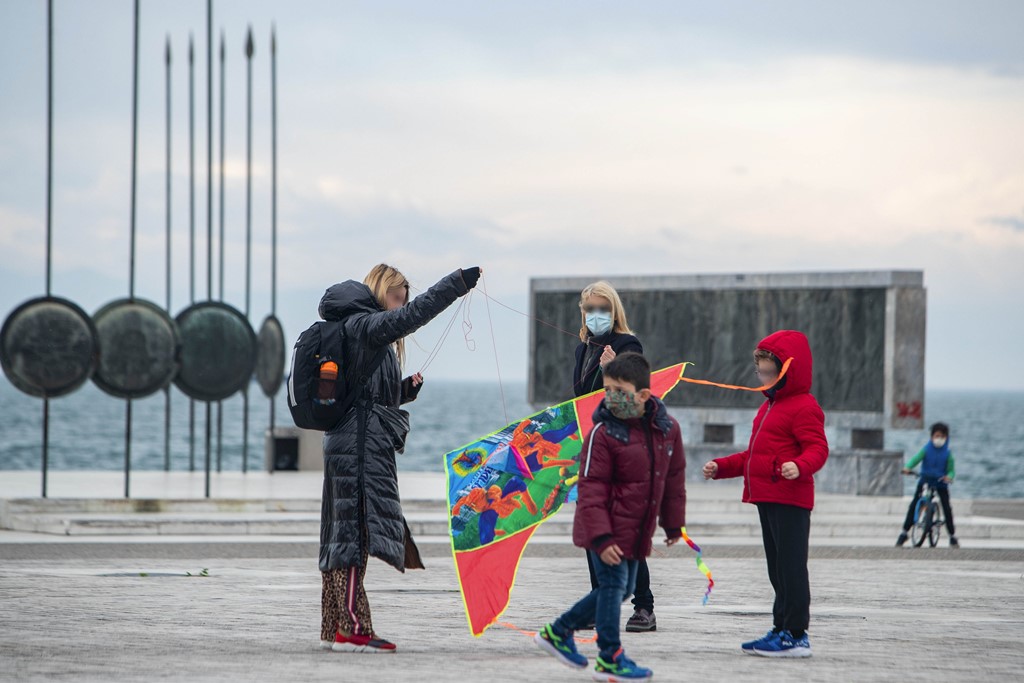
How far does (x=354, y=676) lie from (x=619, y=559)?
1.26 metres

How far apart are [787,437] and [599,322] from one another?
4.34 feet

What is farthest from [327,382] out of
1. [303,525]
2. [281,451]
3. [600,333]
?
[281,451]

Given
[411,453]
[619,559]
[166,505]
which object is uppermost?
[619,559]

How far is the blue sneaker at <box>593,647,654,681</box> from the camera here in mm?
6688

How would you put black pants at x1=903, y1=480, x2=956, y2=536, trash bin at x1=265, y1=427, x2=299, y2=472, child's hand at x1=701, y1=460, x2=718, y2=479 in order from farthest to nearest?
trash bin at x1=265, y1=427, x2=299, y2=472 < black pants at x1=903, y1=480, x2=956, y2=536 < child's hand at x1=701, y1=460, x2=718, y2=479

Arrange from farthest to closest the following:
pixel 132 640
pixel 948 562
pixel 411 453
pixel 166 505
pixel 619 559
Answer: pixel 411 453 < pixel 166 505 < pixel 948 562 < pixel 132 640 < pixel 619 559

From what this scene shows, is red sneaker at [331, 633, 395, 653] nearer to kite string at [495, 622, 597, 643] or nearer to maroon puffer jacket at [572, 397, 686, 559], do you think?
kite string at [495, 622, 597, 643]

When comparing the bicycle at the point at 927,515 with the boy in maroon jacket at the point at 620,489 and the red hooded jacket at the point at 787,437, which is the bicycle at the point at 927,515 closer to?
the red hooded jacket at the point at 787,437

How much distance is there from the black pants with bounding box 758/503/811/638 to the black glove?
1867 millimetres

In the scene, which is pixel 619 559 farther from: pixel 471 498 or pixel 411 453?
pixel 411 453

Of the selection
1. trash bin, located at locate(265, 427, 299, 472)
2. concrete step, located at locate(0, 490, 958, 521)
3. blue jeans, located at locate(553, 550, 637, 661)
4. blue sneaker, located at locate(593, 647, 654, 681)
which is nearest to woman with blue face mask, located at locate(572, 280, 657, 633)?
blue jeans, located at locate(553, 550, 637, 661)

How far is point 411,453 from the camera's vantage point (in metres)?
69.4

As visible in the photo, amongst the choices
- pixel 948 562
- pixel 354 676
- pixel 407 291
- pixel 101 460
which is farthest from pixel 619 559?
pixel 101 460

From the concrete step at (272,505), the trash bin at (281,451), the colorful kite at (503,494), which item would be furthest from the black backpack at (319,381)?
the trash bin at (281,451)
